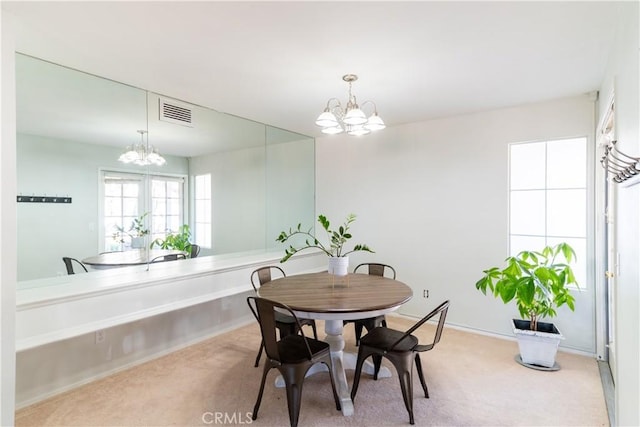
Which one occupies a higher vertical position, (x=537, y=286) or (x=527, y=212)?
(x=527, y=212)

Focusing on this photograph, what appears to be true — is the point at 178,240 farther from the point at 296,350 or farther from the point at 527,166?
the point at 527,166

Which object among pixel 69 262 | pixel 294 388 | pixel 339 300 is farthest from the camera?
pixel 69 262

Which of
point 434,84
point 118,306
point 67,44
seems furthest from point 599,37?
point 118,306

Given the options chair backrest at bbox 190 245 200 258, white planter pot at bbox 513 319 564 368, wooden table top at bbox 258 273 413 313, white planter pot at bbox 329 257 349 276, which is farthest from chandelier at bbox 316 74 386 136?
white planter pot at bbox 513 319 564 368

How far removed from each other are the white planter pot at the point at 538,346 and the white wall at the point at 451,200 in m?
0.55

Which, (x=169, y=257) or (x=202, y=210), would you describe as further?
(x=202, y=210)

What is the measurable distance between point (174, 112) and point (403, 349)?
120 inches

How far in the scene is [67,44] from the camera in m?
2.19

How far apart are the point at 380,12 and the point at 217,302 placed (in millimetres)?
3255

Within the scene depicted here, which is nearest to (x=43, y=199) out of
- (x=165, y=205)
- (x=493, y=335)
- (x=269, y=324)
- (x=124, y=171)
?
(x=124, y=171)

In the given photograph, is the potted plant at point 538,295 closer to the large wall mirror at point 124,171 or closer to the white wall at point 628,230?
the white wall at point 628,230

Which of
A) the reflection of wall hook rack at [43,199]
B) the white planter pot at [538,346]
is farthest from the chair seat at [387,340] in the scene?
the reflection of wall hook rack at [43,199]

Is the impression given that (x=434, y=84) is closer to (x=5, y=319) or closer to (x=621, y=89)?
(x=621, y=89)

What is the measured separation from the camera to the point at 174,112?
3.36 meters
